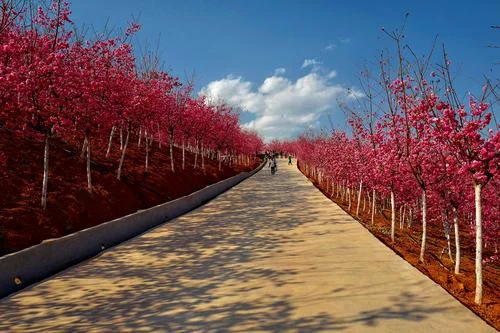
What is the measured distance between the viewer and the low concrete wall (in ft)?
25.4

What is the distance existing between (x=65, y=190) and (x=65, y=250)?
5833mm

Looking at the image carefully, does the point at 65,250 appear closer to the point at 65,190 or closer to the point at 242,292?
the point at 242,292

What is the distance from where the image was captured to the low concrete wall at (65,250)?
7750 mm

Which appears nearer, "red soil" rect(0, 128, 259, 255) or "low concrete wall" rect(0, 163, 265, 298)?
"low concrete wall" rect(0, 163, 265, 298)

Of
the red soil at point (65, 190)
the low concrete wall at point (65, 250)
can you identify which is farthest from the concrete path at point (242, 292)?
the red soil at point (65, 190)

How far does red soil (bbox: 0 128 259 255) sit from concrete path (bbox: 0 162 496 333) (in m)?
2.37

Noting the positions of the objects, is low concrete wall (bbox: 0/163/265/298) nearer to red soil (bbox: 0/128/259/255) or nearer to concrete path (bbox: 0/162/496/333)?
concrete path (bbox: 0/162/496/333)

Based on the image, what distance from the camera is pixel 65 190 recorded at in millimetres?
14555

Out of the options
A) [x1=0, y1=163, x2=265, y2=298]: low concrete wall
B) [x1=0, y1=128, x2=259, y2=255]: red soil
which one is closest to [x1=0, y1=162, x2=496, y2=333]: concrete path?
[x1=0, y1=163, x2=265, y2=298]: low concrete wall

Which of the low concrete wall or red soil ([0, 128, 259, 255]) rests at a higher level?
red soil ([0, 128, 259, 255])

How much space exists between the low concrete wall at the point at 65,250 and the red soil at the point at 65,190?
1.49 m

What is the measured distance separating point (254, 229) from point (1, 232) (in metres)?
7.74

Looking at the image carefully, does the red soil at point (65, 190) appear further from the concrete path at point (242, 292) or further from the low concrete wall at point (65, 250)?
the concrete path at point (242, 292)

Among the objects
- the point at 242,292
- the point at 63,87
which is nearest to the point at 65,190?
the point at 63,87
